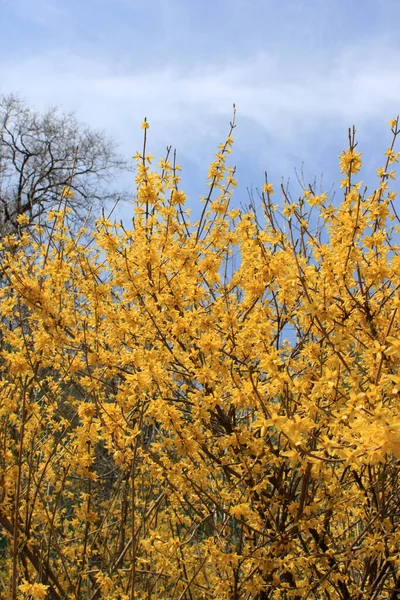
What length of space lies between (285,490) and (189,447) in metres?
0.71

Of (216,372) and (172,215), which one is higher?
(172,215)

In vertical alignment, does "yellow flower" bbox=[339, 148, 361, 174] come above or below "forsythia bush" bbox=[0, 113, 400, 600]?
above

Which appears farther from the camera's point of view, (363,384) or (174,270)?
(174,270)

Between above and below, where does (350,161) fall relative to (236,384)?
above

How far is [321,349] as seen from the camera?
3002mm

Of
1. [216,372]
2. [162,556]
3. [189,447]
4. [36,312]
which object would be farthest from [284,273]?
[162,556]

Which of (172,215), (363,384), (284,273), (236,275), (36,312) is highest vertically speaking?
(172,215)

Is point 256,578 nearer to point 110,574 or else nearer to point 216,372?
point 110,574

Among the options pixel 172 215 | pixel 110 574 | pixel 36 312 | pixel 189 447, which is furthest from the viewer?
pixel 172 215

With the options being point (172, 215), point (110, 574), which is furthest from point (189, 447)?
point (172, 215)

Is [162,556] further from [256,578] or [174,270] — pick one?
[174,270]

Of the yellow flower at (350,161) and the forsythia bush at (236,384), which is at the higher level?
the yellow flower at (350,161)

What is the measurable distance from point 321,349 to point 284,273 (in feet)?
1.53

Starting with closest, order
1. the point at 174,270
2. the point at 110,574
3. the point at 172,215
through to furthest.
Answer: the point at 110,574 < the point at 174,270 < the point at 172,215
